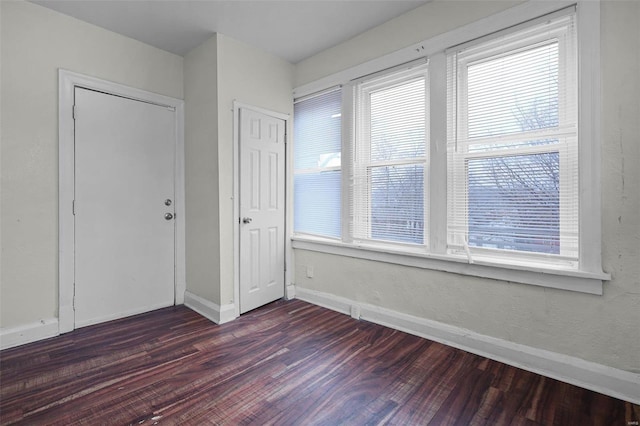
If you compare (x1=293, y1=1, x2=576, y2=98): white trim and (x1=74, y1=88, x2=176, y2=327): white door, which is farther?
Answer: (x1=74, y1=88, x2=176, y2=327): white door

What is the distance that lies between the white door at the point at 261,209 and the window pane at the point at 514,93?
6.25ft

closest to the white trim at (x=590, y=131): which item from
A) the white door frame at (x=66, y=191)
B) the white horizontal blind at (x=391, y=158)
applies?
the white horizontal blind at (x=391, y=158)

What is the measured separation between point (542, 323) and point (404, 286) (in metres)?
0.96

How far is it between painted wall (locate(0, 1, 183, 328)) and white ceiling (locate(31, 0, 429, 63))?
192mm

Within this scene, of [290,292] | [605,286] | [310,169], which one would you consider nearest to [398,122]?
[310,169]

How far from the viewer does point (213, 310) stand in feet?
9.51

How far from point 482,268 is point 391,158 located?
116cm

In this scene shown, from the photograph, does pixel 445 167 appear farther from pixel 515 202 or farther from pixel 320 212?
pixel 320 212

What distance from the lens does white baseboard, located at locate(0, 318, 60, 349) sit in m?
2.32

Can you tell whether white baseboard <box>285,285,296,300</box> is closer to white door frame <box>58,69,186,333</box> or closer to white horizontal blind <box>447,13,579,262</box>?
white horizontal blind <box>447,13,579,262</box>

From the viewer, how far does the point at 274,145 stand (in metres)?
3.32

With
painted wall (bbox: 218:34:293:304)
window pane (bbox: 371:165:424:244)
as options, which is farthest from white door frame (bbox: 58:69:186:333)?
window pane (bbox: 371:165:424:244)

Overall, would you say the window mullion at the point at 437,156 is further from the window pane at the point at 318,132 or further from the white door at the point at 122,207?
the white door at the point at 122,207

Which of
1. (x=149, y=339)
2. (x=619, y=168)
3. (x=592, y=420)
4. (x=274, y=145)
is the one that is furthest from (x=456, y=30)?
(x=149, y=339)
